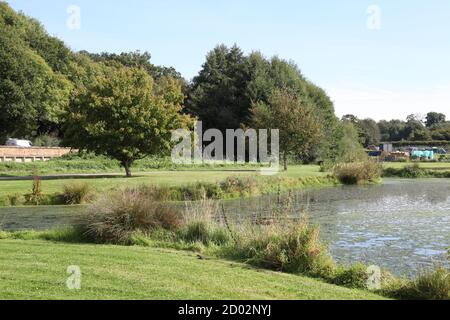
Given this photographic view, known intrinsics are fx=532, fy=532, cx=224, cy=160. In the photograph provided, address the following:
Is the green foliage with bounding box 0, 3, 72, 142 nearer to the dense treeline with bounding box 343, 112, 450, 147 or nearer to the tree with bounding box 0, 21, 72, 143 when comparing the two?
the tree with bounding box 0, 21, 72, 143

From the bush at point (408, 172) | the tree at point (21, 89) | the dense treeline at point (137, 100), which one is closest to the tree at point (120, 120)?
the dense treeline at point (137, 100)

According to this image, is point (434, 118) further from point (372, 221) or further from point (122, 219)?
point (122, 219)

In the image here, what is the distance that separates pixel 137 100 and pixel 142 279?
25.2 metres

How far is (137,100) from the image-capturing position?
1289 inches

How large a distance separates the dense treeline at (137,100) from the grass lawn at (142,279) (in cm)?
2098

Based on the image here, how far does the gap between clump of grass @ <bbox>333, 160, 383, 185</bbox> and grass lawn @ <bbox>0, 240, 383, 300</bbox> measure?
103ft

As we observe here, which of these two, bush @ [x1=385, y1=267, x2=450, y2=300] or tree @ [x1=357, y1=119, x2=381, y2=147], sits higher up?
tree @ [x1=357, y1=119, x2=381, y2=147]

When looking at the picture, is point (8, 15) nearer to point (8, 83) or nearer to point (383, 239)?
point (8, 83)

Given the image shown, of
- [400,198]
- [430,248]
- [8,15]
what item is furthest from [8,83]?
[430,248]

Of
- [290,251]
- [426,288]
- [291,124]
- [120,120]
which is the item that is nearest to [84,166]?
[120,120]

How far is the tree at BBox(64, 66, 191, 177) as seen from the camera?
104 ft

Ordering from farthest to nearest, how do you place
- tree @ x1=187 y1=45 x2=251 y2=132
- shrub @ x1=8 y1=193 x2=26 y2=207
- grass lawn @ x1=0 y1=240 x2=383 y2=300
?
tree @ x1=187 y1=45 x2=251 y2=132
shrub @ x1=8 y1=193 x2=26 y2=207
grass lawn @ x1=0 y1=240 x2=383 y2=300

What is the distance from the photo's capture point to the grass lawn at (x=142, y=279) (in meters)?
7.72

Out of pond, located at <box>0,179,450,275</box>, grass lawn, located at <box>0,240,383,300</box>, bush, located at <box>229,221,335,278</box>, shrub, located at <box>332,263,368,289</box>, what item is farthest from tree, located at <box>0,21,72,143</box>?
shrub, located at <box>332,263,368,289</box>
